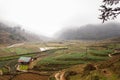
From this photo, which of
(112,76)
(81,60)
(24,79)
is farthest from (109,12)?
(81,60)

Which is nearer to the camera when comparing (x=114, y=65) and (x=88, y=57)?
(x=114, y=65)

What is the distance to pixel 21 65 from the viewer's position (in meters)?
125

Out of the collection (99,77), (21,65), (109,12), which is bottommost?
(21,65)

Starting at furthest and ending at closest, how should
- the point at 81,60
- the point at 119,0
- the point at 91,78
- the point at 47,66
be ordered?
the point at 81,60 → the point at 47,66 → the point at 91,78 → the point at 119,0

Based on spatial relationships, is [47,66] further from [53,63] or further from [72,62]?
[72,62]

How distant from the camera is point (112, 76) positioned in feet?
147

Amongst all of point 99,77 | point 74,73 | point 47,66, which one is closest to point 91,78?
point 99,77

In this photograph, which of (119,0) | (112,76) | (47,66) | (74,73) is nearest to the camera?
(119,0)

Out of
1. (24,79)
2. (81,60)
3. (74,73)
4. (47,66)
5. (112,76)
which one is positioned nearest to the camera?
(112,76)

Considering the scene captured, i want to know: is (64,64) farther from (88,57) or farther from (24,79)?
(24,79)

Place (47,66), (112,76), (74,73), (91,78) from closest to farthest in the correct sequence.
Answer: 1. (112,76)
2. (91,78)
3. (74,73)
4. (47,66)

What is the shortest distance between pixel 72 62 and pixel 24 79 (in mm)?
46987

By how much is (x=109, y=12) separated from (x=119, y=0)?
2.15 m

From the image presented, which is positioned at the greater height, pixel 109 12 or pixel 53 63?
pixel 109 12
